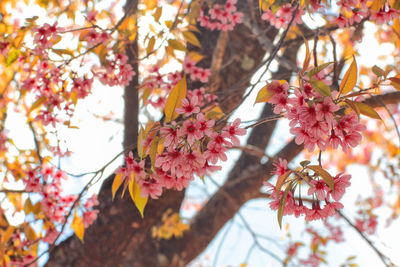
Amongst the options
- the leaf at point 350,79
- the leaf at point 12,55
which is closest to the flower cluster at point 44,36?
the leaf at point 12,55

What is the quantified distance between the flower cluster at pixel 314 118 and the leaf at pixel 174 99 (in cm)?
17

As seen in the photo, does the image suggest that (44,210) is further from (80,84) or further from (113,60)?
(113,60)

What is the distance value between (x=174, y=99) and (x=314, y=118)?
0.27m

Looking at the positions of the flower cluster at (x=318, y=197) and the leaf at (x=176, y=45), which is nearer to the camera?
the flower cluster at (x=318, y=197)

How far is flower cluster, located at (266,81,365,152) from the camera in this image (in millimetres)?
624

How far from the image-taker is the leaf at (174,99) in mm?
726

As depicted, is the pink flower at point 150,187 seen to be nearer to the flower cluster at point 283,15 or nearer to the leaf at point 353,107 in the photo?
the leaf at point 353,107

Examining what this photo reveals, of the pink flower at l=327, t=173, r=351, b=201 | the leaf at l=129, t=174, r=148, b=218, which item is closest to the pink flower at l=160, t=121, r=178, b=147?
the leaf at l=129, t=174, r=148, b=218

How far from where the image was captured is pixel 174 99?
0.73 m

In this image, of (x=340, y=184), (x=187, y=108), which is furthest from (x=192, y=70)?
(x=340, y=184)

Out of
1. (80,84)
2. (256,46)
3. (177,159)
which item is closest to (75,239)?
(80,84)

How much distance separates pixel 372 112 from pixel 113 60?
3.20 feet

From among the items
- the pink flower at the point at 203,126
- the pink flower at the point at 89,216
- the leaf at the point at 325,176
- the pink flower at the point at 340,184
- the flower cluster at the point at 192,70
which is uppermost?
the flower cluster at the point at 192,70

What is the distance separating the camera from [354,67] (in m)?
0.66
